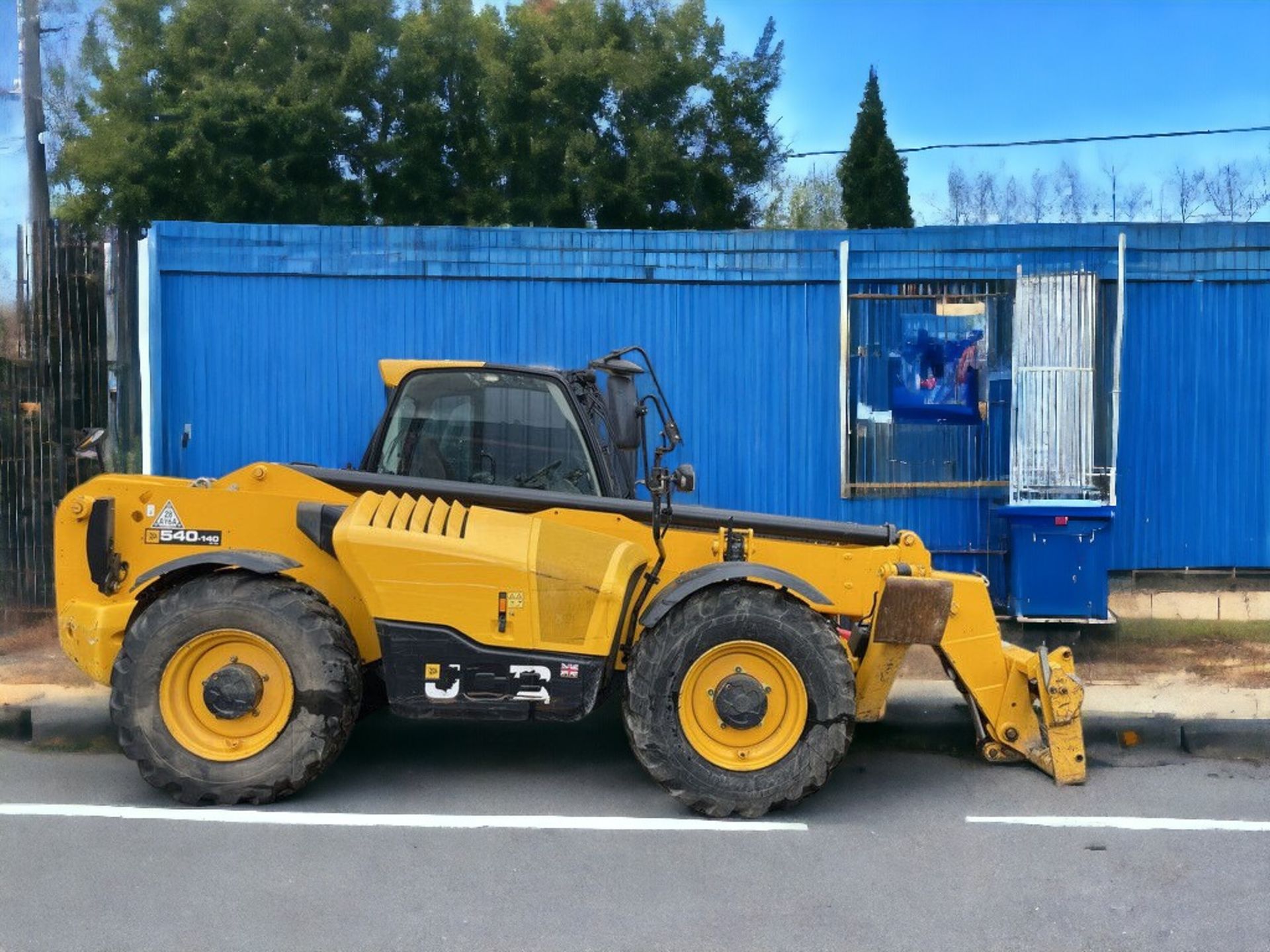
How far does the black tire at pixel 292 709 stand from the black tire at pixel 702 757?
1.36m

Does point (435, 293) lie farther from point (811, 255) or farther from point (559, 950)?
point (559, 950)

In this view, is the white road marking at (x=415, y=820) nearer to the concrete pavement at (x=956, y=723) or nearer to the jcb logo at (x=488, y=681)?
the jcb logo at (x=488, y=681)

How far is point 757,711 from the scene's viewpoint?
6.06 m

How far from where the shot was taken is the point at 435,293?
10.2 metres

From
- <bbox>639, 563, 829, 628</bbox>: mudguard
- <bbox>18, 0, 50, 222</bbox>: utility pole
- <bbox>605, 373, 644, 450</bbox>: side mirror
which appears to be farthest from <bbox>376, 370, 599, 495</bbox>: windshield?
<bbox>18, 0, 50, 222</bbox>: utility pole

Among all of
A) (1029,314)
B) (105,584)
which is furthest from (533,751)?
(1029,314)

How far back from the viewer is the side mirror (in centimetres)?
652

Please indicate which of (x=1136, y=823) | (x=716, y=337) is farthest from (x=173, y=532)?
(x=716, y=337)

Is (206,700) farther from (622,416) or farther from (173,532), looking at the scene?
(622,416)

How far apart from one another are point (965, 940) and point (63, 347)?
315 inches

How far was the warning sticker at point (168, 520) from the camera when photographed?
6.40 m

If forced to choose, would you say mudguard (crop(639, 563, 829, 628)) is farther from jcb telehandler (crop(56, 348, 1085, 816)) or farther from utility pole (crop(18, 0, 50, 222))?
utility pole (crop(18, 0, 50, 222))

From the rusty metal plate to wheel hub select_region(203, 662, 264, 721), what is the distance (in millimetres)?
2901

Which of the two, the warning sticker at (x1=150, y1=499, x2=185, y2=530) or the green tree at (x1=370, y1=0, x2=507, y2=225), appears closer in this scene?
the warning sticker at (x1=150, y1=499, x2=185, y2=530)
